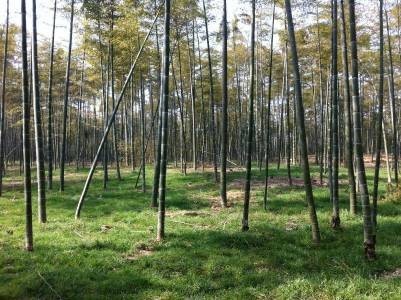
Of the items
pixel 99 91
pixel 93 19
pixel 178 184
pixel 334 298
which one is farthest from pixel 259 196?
pixel 99 91

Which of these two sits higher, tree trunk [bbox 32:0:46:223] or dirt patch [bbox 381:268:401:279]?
tree trunk [bbox 32:0:46:223]

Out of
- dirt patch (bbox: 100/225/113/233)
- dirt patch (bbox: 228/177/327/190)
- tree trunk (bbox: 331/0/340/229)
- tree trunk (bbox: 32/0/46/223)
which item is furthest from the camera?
dirt patch (bbox: 228/177/327/190)

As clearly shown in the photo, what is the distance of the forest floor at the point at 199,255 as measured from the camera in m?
6.54

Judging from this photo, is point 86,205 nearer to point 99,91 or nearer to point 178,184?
point 178,184

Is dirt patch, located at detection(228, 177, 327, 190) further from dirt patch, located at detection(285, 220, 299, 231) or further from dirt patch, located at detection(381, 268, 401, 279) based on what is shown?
dirt patch, located at detection(381, 268, 401, 279)

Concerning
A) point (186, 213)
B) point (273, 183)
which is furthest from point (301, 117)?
point (273, 183)

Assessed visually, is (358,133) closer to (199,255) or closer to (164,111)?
(199,255)

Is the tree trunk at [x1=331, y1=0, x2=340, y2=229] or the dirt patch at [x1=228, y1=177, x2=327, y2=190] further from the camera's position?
the dirt patch at [x1=228, y1=177, x2=327, y2=190]

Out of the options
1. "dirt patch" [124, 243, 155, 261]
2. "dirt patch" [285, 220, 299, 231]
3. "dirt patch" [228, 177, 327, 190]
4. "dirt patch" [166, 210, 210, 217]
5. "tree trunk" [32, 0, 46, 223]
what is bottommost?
"dirt patch" [124, 243, 155, 261]

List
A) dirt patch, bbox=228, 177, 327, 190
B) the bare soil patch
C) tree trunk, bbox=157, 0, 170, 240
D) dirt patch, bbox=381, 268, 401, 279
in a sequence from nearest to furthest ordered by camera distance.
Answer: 1. dirt patch, bbox=381, 268, 401, 279
2. tree trunk, bbox=157, 0, 170, 240
3. the bare soil patch
4. dirt patch, bbox=228, 177, 327, 190

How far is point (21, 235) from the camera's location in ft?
32.7

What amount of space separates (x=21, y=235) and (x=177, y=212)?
4.53 m

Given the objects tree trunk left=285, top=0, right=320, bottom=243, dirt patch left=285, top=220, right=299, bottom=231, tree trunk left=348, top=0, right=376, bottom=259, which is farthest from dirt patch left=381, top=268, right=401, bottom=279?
dirt patch left=285, top=220, right=299, bottom=231

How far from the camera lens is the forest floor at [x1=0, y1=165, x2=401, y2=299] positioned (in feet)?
21.5
